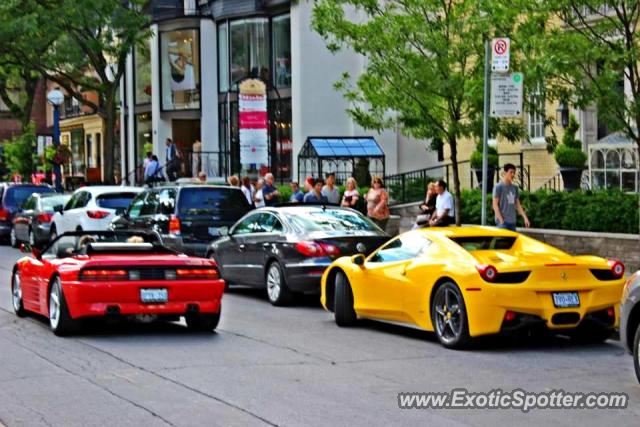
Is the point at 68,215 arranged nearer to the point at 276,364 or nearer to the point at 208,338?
the point at 208,338

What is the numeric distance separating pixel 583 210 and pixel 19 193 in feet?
62.3

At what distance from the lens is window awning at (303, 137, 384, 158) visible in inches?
1426

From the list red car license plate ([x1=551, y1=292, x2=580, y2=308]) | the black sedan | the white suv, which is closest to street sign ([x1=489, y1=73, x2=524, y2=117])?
the black sedan

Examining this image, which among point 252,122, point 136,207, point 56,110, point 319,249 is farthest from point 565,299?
point 56,110

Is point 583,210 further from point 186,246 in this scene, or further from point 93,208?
point 93,208

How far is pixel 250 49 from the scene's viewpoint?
41.4 metres

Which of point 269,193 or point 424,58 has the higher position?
point 424,58

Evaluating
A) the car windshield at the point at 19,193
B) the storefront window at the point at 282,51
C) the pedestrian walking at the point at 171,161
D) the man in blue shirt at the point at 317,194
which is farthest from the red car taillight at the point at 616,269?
the pedestrian walking at the point at 171,161

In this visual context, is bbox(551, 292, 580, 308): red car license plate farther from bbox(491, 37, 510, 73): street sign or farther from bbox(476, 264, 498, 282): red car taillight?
bbox(491, 37, 510, 73): street sign

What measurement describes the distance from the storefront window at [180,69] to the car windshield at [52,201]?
13179 millimetres

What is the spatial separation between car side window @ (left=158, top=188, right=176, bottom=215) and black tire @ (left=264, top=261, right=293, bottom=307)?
14.8ft

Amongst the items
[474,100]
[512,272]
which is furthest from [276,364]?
[474,100]

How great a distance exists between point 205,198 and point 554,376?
12353mm

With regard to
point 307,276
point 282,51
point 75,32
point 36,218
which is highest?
point 75,32
